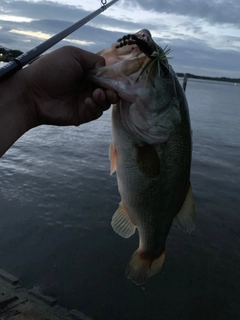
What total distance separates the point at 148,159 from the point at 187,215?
76cm

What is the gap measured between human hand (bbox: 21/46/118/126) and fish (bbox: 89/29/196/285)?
5.2 inches

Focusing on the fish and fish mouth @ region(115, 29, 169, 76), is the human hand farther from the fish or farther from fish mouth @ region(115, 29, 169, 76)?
fish mouth @ region(115, 29, 169, 76)

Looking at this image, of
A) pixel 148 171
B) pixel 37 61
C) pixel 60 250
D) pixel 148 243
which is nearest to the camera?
pixel 148 171

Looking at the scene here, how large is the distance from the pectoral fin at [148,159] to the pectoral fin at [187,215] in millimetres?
486

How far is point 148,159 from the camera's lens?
266 cm

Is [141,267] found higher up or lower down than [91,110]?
lower down

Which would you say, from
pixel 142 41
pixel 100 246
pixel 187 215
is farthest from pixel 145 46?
pixel 100 246

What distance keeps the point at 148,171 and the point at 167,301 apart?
17.7 ft

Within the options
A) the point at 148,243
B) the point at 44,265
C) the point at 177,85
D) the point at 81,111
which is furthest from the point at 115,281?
the point at 177,85

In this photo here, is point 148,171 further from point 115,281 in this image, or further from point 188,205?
point 115,281

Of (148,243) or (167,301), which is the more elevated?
(148,243)

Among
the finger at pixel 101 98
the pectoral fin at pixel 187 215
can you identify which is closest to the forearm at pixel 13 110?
the finger at pixel 101 98

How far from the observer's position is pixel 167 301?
713 centimetres

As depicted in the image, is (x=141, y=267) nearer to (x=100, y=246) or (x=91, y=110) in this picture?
(x=91, y=110)
